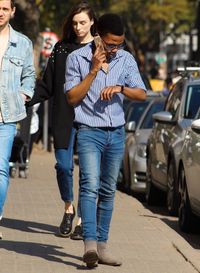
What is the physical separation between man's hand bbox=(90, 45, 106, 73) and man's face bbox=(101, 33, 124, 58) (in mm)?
60

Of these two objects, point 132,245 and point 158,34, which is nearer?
point 132,245

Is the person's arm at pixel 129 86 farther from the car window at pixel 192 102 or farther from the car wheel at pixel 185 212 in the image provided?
the car window at pixel 192 102

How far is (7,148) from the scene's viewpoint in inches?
341

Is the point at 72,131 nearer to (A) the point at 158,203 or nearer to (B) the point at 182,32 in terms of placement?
(A) the point at 158,203

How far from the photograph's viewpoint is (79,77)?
800 cm

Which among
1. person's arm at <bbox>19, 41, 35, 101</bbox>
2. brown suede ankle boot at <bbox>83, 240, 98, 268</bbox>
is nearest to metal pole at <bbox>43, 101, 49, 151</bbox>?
person's arm at <bbox>19, 41, 35, 101</bbox>

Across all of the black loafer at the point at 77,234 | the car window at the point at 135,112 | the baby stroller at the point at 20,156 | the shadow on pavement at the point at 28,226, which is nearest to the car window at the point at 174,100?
the baby stroller at the point at 20,156

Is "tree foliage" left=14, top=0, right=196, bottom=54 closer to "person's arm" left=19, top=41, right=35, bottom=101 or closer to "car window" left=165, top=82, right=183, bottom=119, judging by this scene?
"car window" left=165, top=82, right=183, bottom=119

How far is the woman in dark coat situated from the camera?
9477 millimetres

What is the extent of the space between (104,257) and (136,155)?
804cm

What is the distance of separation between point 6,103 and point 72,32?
1.22m

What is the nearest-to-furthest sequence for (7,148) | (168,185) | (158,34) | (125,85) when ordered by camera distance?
(125,85), (7,148), (168,185), (158,34)

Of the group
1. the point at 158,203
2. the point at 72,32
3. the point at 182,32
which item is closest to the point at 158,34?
the point at 182,32

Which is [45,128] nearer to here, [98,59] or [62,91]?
[62,91]
